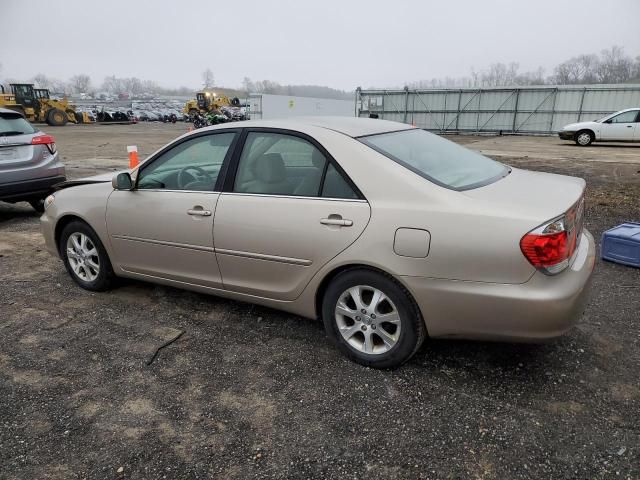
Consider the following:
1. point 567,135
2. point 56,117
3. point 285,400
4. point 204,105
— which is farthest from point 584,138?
point 204,105

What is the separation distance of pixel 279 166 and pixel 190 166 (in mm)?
Result: 873

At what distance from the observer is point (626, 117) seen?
17.4m

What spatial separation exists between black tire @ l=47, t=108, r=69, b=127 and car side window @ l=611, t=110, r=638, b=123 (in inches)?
1368

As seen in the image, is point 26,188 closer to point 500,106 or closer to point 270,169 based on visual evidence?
point 270,169

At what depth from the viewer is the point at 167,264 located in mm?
3791

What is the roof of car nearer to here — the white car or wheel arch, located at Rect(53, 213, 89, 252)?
wheel arch, located at Rect(53, 213, 89, 252)

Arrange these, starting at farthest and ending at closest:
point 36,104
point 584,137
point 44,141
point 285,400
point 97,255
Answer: point 36,104 < point 584,137 < point 44,141 < point 97,255 < point 285,400

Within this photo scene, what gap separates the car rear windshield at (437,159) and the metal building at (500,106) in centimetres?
2526

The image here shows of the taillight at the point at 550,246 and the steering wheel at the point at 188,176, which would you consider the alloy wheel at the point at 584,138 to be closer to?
the taillight at the point at 550,246

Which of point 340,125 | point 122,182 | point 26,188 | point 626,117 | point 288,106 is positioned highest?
point 288,106

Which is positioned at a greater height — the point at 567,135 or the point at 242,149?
the point at 242,149

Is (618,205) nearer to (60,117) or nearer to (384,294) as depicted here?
(384,294)

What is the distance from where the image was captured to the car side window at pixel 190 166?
3.57 metres

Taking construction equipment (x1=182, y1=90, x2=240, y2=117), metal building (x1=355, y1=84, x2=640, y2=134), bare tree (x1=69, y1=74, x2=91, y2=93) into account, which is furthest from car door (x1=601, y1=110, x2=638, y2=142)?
bare tree (x1=69, y1=74, x2=91, y2=93)
